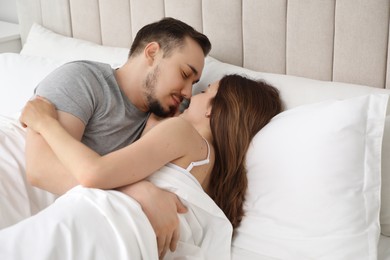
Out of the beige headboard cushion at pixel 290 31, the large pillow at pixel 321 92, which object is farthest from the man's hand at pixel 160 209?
the beige headboard cushion at pixel 290 31

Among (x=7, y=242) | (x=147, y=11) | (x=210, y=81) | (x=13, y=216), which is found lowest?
(x=13, y=216)

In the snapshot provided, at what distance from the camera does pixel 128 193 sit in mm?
1314

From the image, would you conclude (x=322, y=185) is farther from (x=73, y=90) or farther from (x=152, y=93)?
(x=73, y=90)

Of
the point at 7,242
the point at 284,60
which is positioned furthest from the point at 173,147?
the point at 284,60

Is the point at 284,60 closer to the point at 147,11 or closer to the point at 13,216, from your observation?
the point at 147,11

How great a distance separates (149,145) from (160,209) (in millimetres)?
159

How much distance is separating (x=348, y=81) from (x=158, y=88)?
1.88ft

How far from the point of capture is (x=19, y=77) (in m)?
2.01

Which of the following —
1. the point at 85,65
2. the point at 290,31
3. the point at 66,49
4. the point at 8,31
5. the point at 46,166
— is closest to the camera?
the point at 46,166

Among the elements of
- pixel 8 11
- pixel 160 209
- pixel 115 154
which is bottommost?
pixel 160 209

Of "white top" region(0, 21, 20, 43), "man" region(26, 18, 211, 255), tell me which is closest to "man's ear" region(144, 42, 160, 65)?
"man" region(26, 18, 211, 255)

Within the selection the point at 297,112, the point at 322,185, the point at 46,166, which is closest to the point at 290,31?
the point at 297,112

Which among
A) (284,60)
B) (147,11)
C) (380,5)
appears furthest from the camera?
(147,11)

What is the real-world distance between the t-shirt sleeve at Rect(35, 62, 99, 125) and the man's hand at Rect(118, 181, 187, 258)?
281 mm
